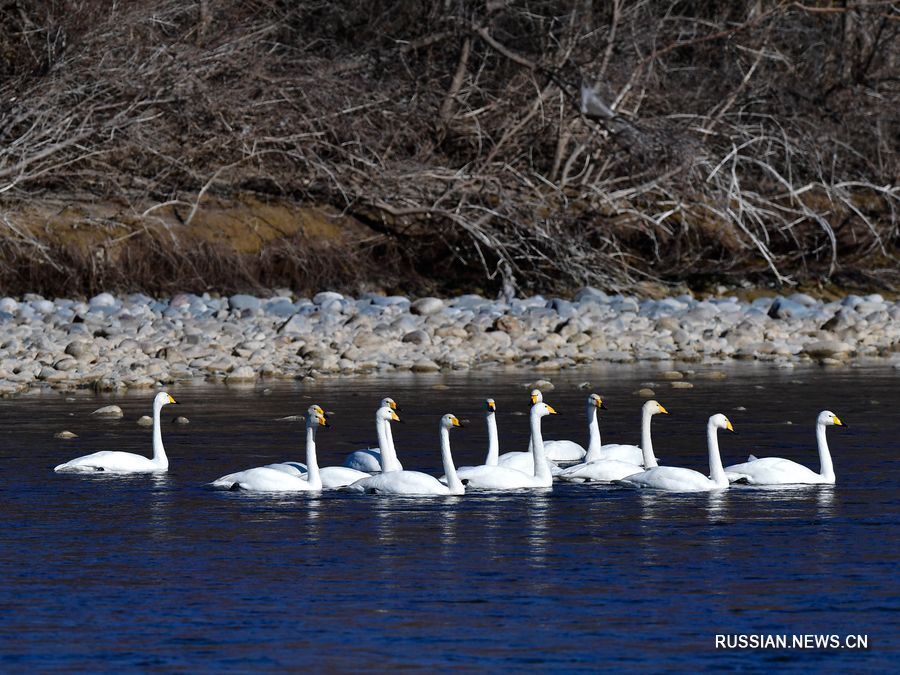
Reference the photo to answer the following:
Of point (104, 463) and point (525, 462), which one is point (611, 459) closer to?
point (525, 462)

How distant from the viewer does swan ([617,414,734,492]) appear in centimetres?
1174

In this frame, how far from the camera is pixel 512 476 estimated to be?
39.3ft

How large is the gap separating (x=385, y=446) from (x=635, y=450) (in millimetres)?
2187

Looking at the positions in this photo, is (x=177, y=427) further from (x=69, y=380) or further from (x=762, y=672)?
(x=762, y=672)

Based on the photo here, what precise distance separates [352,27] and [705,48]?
6728mm

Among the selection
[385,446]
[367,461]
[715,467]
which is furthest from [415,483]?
[715,467]

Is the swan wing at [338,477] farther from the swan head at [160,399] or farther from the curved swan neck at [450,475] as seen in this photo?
the swan head at [160,399]

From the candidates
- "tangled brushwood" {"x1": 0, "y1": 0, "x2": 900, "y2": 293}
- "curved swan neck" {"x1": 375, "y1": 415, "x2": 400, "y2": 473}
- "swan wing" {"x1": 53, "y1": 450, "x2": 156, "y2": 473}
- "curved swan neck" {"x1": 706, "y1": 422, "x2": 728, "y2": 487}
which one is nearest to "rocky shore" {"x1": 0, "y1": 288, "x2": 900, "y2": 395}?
"tangled brushwood" {"x1": 0, "y1": 0, "x2": 900, "y2": 293}

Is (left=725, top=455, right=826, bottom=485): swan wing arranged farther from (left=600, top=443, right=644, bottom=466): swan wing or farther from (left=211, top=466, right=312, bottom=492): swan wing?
(left=211, top=466, right=312, bottom=492): swan wing

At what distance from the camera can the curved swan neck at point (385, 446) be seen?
40.4 feet

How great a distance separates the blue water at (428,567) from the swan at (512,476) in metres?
0.26

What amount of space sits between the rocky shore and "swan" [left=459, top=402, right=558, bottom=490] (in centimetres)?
761

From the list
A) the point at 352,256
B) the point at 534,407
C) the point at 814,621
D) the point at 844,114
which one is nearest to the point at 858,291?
the point at 844,114

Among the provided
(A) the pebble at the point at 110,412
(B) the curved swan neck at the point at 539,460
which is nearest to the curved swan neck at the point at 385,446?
(B) the curved swan neck at the point at 539,460
